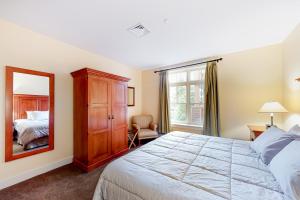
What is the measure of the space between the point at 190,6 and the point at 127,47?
1577 mm

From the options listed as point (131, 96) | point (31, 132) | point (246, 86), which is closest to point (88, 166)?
point (31, 132)

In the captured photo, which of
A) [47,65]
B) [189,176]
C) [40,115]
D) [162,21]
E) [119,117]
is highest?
[162,21]

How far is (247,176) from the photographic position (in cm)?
109

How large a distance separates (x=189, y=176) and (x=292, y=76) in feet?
8.72

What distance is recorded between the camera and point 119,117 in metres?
3.11

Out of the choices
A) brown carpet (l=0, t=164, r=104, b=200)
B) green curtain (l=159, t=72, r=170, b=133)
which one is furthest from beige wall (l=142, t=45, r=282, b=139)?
brown carpet (l=0, t=164, r=104, b=200)

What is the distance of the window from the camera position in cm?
367

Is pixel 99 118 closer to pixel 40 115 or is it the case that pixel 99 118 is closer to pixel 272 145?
pixel 40 115

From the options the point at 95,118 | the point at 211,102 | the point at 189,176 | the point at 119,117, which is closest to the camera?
the point at 189,176

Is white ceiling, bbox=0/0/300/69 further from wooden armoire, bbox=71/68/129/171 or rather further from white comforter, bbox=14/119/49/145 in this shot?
white comforter, bbox=14/119/49/145

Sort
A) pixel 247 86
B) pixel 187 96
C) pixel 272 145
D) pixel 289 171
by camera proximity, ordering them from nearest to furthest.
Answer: pixel 289 171 → pixel 272 145 → pixel 247 86 → pixel 187 96

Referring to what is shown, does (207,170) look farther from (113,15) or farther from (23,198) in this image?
(23,198)

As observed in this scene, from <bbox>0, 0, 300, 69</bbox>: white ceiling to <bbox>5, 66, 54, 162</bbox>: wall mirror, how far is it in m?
0.85

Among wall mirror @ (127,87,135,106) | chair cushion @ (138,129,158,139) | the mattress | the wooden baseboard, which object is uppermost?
wall mirror @ (127,87,135,106)
